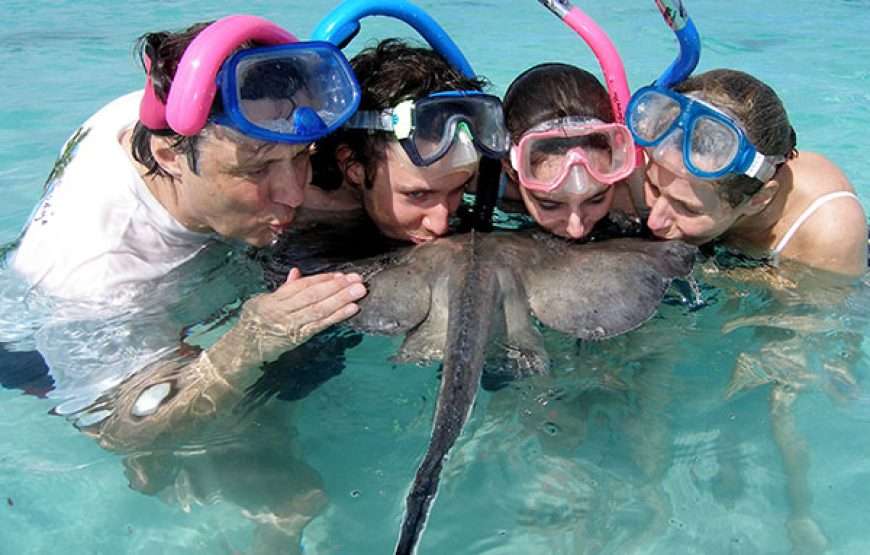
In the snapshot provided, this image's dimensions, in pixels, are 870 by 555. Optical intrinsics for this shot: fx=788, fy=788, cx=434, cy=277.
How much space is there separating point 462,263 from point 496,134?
3.35ft

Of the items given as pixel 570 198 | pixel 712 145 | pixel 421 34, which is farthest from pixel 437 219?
pixel 712 145

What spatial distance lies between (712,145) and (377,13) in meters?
2.00

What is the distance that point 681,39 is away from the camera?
172 inches

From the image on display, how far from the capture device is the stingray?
3.51 meters

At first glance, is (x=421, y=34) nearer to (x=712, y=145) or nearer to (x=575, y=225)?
(x=575, y=225)

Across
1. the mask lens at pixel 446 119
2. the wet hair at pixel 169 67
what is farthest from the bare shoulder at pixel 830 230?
the wet hair at pixel 169 67

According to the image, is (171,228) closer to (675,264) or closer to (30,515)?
(30,515)

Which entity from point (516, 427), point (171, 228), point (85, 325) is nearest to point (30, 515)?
point (85, 325)

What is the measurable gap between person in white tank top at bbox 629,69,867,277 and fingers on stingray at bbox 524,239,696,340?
55 cm

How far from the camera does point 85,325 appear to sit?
165 inches

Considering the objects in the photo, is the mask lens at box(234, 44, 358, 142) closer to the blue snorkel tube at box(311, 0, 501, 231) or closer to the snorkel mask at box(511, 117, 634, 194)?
the blue snorkel tube at box(311, 0, 501, 231)

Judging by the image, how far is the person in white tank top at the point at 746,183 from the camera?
433cm

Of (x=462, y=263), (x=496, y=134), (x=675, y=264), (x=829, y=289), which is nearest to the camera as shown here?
(x=462, y=263)

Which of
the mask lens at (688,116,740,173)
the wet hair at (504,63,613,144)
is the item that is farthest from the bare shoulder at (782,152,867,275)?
the wet hair at (504,63,613,144)
